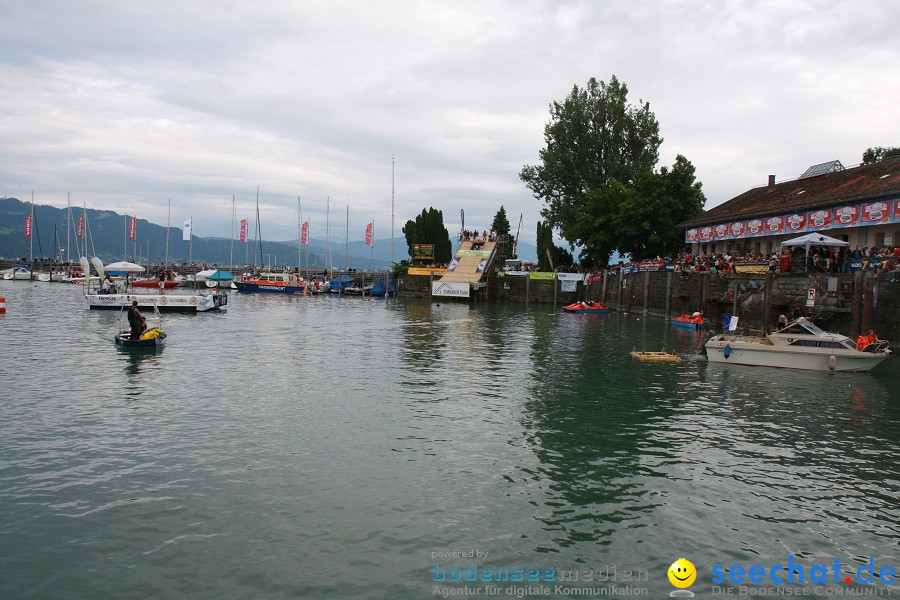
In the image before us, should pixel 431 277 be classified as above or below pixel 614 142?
below

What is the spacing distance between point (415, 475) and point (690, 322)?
34.2 metres

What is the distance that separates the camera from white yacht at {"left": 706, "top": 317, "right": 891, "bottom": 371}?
1041 inches

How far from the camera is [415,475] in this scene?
1277cm

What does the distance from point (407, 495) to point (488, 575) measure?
301cm

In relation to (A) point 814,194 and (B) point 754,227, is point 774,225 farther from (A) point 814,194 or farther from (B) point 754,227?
(A) point 814,194

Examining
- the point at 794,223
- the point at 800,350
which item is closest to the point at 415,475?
the point at 800,350

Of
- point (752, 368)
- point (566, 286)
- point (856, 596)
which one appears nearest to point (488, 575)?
point (856, 596)

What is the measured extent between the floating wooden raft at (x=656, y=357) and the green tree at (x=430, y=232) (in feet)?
262

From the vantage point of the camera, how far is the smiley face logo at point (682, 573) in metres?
8.88

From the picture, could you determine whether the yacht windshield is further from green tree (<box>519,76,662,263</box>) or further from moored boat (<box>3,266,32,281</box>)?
moored boat (<box>3,266,32,281</box>)

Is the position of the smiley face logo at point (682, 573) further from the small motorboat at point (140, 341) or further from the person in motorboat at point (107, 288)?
the person in motorboat at point (107, 288)

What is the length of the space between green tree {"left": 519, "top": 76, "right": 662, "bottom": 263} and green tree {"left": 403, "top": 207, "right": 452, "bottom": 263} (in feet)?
119

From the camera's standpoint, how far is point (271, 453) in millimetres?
13984

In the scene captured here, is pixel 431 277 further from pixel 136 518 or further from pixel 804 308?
pixel 136 518
